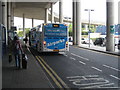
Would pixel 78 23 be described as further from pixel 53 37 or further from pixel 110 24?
pixel 53 37

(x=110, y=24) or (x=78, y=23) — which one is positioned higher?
(x=78, y=23)

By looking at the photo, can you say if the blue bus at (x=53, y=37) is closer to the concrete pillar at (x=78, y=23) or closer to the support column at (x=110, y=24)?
the support column at (x=110, y=24)

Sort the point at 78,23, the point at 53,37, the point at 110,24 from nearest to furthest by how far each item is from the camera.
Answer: the point at 53,37 < the point at 110,24 < the point at 78,23

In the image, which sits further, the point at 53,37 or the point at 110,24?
the point at 110,24

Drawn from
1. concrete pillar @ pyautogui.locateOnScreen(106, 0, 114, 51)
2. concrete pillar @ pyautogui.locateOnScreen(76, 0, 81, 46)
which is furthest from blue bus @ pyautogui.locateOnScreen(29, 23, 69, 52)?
concrete pillar @ pyautogui.locateOnScreen(76, 0, 81, 46)

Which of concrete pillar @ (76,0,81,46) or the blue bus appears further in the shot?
concrete pillar @ (76,0,81,46)

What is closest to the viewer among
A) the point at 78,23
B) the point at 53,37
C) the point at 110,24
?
the point at 53,37

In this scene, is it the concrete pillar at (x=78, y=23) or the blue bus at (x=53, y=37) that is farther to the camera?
the concrete pillar at (x=78, y=23)

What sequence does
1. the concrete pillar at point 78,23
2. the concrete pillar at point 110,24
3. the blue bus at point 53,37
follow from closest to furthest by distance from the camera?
the blue bus at point 53,37 < the concrete pillar at point 110,24 < the concrete pillar at point 78,23

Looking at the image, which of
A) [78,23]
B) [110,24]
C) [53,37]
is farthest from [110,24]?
[78,23]

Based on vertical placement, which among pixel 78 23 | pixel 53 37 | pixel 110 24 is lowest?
pixel 53 37

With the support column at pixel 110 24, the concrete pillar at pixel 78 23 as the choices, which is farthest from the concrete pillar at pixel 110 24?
the concrete pillar at pixel 78 23

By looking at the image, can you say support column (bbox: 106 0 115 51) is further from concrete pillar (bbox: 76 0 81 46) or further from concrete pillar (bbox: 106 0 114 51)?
concrete pillar (bbox: 76 0 81 46)

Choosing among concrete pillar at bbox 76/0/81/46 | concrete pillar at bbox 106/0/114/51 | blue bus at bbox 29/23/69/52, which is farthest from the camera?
concrete pillar at bbox 76/0/81/46
